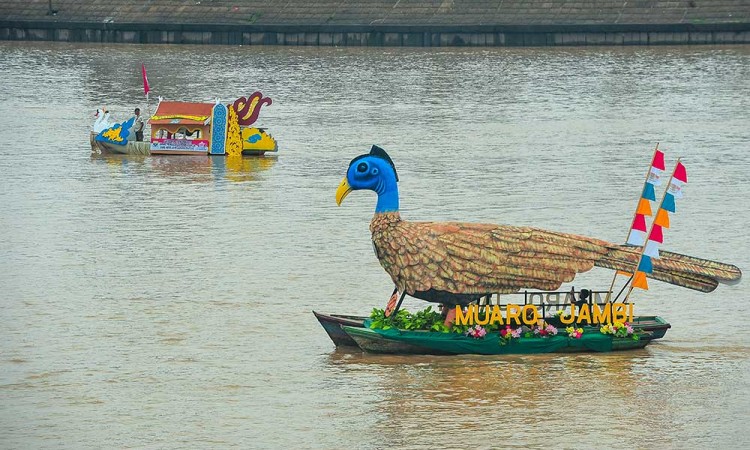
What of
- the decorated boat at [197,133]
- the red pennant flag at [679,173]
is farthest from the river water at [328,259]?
the red pennant flag at [679,173]

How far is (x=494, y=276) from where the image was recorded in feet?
67.6

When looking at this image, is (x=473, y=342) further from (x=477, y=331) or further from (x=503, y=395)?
(x=503, y=395)

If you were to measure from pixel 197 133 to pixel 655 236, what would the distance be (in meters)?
24.2

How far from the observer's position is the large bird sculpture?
20.6 meters

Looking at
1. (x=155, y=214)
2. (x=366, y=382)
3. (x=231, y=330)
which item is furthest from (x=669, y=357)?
(x=155, y=214)

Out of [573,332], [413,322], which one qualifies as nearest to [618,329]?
[573,332]

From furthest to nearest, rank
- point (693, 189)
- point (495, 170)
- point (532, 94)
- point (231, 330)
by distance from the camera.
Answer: point (532, 94) → point (495, 170) → point (693, 189) → point (231, 330)

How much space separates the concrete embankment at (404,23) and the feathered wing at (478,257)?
168 ft

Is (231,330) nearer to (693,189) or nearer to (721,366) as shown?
(721,366)

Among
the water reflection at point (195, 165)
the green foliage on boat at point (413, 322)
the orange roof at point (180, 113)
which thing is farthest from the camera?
the orange roof at point (180, 113)

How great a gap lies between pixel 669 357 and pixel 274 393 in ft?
18.8

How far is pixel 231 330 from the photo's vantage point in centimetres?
2416

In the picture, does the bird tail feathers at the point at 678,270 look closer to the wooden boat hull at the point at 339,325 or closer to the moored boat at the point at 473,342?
the moored boat at the point at 473,342

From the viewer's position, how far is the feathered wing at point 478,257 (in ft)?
67.4
